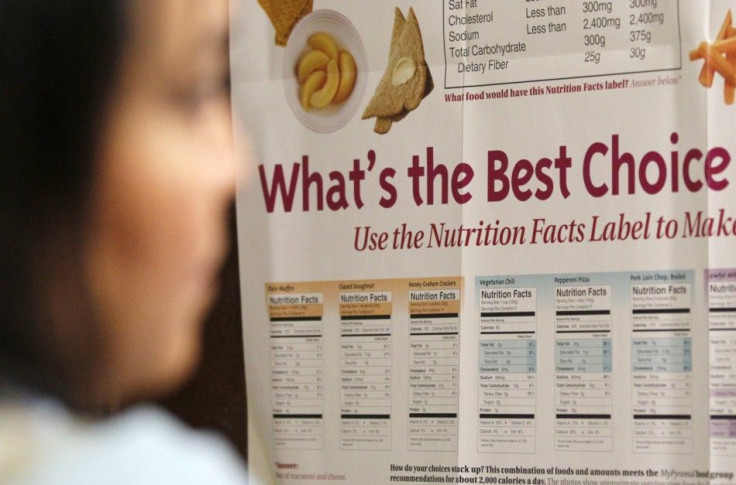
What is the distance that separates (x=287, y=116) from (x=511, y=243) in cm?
36

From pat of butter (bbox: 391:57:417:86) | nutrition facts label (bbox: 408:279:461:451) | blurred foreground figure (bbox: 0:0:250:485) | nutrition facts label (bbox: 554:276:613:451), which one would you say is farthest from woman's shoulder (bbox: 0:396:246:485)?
pat of butter (bbox: 391:57:417:86)

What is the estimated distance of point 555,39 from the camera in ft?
3.43

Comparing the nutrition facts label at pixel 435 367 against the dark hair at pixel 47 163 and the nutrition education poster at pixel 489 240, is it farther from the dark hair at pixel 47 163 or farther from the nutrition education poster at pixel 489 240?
the dark hair at pixel 47 163

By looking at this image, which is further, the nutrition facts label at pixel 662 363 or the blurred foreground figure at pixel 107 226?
the blurred foreground figure at pixel 107 226

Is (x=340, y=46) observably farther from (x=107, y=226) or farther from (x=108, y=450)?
(x=108, y=450)

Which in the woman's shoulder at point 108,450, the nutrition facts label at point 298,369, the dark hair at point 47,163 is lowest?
the woman's shoulder at point 108,450

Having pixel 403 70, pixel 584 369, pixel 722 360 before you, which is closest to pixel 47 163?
pixel 403 70

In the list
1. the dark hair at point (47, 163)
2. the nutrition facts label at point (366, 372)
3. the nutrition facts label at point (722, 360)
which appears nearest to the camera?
the nutrition facts label at point (722, 360)

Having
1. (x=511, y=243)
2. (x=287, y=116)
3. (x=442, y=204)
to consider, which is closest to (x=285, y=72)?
(x=287, y=116)

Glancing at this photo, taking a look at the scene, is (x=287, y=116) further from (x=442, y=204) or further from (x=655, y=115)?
(x=655, y=115)

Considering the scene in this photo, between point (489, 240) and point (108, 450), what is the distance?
633mm

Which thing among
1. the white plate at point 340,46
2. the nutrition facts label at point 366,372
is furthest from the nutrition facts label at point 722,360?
the white plate at point 340,46

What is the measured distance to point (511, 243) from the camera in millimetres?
1058

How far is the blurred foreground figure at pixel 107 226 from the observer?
1.17 m
